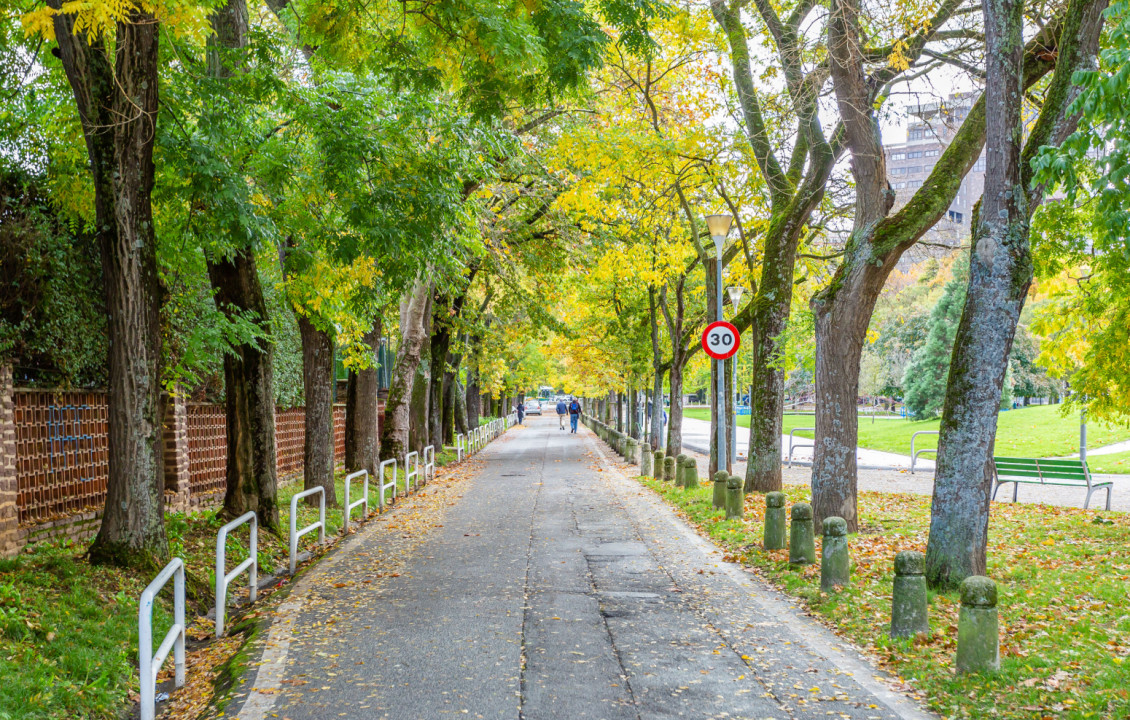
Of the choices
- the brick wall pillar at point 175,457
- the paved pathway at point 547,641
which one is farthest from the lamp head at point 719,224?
the brick wall pillar at point 175,457

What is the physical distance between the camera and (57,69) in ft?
27.7

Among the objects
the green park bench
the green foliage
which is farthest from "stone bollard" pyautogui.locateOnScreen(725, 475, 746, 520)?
the green foliage

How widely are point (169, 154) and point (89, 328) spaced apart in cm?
266

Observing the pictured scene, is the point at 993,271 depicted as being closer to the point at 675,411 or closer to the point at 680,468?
the point at 680,468

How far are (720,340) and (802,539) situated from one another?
5.27 meters

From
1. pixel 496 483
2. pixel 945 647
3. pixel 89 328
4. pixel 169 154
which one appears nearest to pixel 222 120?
pixel 169 154

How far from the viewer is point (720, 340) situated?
13.8 m

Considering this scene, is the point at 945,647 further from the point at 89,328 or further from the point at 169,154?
the point at 89,328

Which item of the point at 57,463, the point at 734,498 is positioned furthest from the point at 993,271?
the point at 57,463

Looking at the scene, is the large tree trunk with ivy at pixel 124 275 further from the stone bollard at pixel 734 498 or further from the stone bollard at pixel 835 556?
the stone bollard at pixel 734 498

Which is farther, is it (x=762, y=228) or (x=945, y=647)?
(x=762, y=228)

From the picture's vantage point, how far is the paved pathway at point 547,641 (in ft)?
16.8

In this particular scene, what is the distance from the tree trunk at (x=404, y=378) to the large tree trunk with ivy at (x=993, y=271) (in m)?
14.4

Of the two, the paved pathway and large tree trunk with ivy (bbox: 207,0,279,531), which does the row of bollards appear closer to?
the paved pathway
